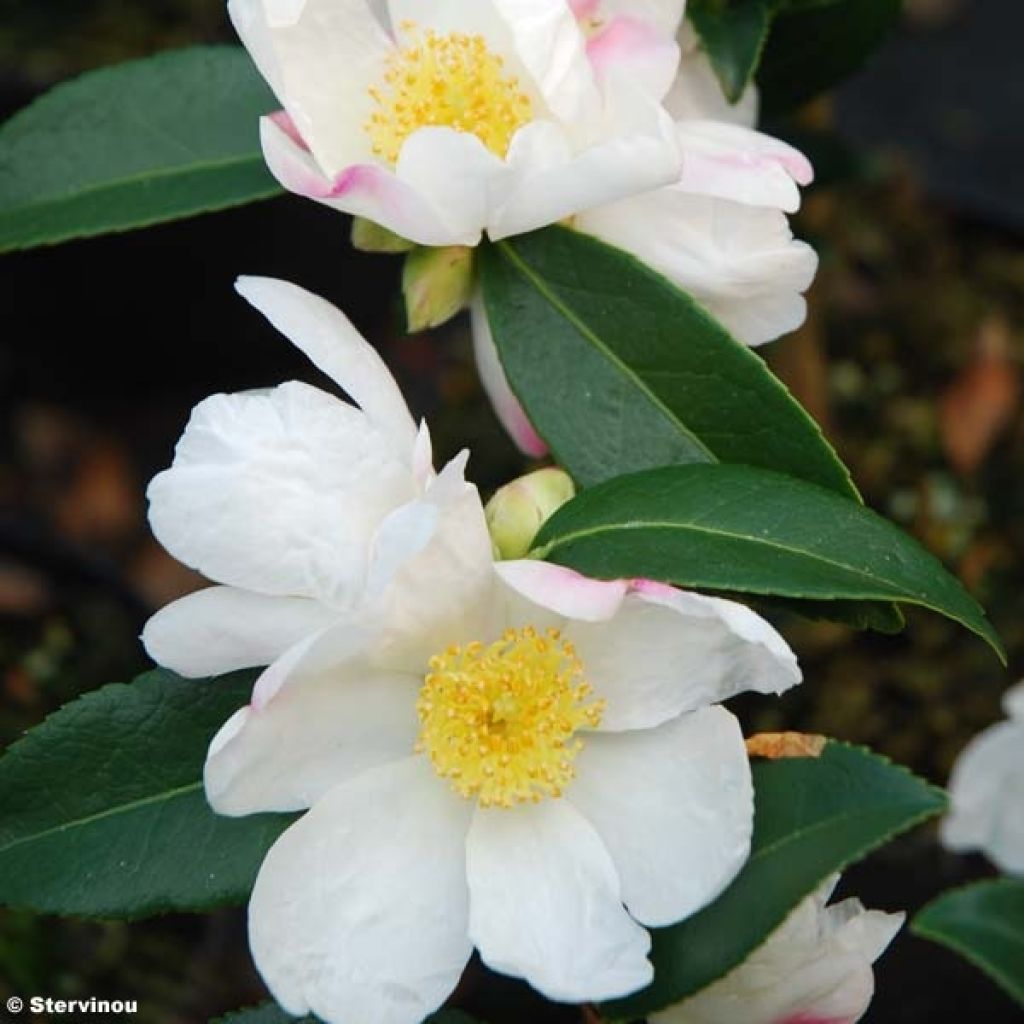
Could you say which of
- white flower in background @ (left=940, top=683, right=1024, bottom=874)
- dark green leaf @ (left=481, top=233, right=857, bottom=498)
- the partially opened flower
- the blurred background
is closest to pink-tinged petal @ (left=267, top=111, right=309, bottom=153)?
dark green leaf @ (left=481, top=233, right=857, bottom=498)

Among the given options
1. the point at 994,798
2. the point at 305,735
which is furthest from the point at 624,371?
the point at 994,798

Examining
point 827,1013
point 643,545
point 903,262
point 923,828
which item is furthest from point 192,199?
point 903,262

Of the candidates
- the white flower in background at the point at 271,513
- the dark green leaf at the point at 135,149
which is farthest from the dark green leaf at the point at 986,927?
the dark green leaf at the point at 135,149

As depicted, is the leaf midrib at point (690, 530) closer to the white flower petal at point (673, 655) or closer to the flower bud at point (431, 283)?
the white flower petal at point (673, 655)

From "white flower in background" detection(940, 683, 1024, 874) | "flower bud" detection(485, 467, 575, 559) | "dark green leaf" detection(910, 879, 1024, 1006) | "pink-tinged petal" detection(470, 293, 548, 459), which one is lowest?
Result: "white flower in background" detection(940, 683, 1024, 874)

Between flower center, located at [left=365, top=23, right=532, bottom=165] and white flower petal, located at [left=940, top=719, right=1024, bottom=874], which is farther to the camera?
white flower petal, located at [left=940, top=719, right=1024, bottom=874]

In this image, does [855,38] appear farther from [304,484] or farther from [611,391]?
[304,484]

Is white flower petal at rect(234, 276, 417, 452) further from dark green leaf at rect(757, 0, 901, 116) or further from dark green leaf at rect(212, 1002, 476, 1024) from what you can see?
dark green leaf at rect(757, 0, 901, 116)
